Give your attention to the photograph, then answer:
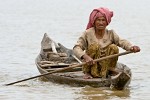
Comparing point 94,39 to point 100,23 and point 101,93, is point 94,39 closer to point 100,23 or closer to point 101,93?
point 100,23

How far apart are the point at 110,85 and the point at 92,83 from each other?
0.28m

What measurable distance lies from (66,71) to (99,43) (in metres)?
1.14

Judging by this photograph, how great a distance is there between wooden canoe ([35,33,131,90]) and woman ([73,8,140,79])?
0.16 m

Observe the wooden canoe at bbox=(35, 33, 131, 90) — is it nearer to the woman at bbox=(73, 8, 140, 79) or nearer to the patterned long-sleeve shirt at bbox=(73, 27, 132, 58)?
the woman at bbox=(73, 8, 140, 79)

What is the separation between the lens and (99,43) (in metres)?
8.45

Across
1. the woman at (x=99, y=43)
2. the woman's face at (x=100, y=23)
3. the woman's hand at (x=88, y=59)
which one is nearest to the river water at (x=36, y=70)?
the woman at (x=99, y=43)

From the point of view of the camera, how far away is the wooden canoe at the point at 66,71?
8.29 meters

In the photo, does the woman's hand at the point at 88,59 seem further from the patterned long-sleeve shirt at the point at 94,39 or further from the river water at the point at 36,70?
the river water at the point at 36,70

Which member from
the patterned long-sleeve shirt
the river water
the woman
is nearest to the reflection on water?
the river water

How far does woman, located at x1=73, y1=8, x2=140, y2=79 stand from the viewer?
8289 millimetres

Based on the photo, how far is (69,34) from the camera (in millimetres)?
19516

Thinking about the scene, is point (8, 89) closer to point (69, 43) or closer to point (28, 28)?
point (69, 43)

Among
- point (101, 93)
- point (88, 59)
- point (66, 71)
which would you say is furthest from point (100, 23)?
point (66, 71)

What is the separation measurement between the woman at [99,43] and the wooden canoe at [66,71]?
0.16 m
